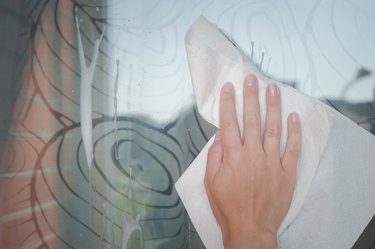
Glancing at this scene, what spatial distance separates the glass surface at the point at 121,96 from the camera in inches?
27.1

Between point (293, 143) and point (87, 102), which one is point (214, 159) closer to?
point (293, 143)

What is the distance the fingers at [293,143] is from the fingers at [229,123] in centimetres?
8

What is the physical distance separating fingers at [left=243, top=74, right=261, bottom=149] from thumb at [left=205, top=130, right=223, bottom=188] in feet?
0.15

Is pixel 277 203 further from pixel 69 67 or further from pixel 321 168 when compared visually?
pixel 69 67

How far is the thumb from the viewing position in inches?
25.4

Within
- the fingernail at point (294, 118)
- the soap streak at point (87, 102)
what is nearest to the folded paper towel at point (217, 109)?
the fingernail at point (294, 118)

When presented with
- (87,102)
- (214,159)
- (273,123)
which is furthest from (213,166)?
(87,102)

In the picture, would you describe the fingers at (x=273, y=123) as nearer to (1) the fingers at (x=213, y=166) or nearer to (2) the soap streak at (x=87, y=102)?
(1) the fingers at (x=213, y=166)

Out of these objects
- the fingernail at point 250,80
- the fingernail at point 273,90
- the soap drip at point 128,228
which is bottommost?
the soap drip at point 128,228

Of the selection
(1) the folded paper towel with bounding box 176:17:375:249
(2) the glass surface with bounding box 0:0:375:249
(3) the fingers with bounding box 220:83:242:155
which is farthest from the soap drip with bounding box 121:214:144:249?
(3) the fingers with bounding box 220:83:242:155

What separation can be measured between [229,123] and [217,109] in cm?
3

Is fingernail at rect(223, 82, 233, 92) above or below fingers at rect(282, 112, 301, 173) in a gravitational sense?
above

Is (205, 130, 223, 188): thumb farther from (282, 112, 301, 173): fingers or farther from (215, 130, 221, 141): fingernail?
(282, 112, 301, 173): fingers

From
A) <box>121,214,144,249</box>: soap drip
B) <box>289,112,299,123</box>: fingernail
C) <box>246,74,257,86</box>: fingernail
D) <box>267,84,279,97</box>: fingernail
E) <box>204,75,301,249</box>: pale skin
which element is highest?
Result: <box>246,74,257,86</box>: fingernail
